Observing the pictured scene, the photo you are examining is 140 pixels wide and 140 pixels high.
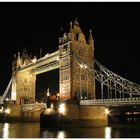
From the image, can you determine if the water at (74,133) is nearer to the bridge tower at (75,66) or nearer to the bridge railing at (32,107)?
the bridge tower at (75,66)

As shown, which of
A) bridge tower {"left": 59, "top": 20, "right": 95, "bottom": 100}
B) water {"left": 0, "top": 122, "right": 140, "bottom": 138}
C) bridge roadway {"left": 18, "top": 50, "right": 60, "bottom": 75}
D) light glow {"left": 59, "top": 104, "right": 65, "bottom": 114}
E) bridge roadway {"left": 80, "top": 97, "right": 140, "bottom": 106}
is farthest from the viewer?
bridge roadway {"left": 18, "top": 50, "right": 60, "bottom": 75}

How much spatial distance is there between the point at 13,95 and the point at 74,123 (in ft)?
75.0

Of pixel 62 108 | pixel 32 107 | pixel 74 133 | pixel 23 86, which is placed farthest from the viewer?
pixel 23 86

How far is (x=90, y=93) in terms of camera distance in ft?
121

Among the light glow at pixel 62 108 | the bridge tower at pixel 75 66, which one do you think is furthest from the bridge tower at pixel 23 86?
the light glow at pixel 62 108

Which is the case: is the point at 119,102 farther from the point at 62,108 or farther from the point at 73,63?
the point at 73,63

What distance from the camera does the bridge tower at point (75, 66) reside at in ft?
117

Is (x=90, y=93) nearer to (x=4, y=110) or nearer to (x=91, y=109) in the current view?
(x=91, y=109)

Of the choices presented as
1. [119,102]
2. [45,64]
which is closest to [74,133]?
[119,102]

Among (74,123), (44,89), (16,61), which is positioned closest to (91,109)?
(74,123)

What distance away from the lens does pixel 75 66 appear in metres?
36.1

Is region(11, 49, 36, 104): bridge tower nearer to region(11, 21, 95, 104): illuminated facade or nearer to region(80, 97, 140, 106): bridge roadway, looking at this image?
region(11, 21, 95, 104): illuminated facade

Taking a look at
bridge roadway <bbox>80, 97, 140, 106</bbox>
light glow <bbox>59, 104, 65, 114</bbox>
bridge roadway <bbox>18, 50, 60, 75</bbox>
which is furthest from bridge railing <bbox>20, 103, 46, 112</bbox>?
bridge roadway <bbox>80, 97, 140, 106</bbox>

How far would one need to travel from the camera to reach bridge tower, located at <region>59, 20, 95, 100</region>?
35.7 m
